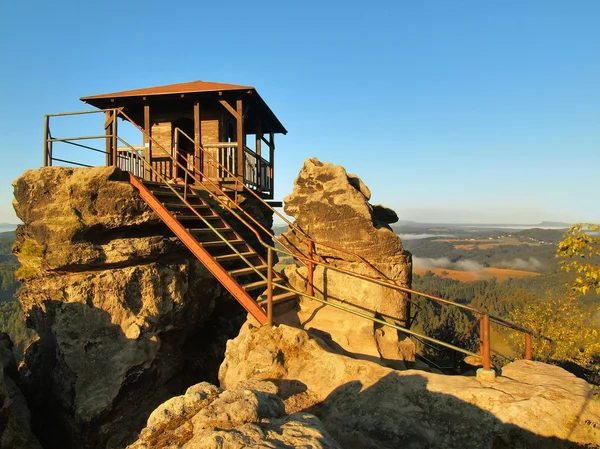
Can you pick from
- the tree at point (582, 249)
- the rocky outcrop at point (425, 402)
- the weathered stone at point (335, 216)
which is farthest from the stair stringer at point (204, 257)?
the tree at point (582, 249)

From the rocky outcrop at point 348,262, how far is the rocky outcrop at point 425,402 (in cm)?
151

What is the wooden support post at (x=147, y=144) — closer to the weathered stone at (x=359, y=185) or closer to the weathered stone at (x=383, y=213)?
the weathered stone at (x=359, y=185)

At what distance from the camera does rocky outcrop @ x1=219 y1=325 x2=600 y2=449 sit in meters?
3.70

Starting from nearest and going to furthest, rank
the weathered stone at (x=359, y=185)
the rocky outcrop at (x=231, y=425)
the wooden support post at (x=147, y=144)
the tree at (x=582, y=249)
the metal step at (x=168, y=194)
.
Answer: the rocky outcrop at (x=231, y=425)
the tree at (x=582, y=249)
the metal step at (x=168, y=194)
the weathered stone at (x=359, y=185)
the wooden support post at (x=147, y=144)

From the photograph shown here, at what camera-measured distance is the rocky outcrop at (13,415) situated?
Result: 22.4ft

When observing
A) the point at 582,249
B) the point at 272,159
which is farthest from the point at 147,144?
the point at 582,249

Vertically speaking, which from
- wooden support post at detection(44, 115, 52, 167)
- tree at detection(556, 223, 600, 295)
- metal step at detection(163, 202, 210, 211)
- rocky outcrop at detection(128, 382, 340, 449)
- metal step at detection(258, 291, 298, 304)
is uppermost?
wooden support post at detection(44, 115, 52, 167)

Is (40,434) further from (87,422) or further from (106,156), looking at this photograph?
(106,156)

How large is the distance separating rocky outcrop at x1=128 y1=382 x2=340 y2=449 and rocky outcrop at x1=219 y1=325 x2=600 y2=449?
1271mm

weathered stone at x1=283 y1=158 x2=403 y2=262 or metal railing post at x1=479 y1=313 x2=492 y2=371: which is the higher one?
weathered stone at x1=283 y1=158 x2=403 y2=262

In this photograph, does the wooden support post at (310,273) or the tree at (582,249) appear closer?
the tree at (582,249)

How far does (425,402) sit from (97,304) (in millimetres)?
7274

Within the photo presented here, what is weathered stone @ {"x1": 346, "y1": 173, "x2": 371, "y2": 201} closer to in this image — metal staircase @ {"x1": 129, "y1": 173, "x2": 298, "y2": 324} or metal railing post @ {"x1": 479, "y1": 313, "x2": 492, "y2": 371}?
metal staircase @ {"x1": 129, "y1": 173, "x2": 298, "y2": 324}

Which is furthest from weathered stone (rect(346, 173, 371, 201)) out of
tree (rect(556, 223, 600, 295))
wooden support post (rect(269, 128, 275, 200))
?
wooden support post (rect(269, 128, 275, 200))
